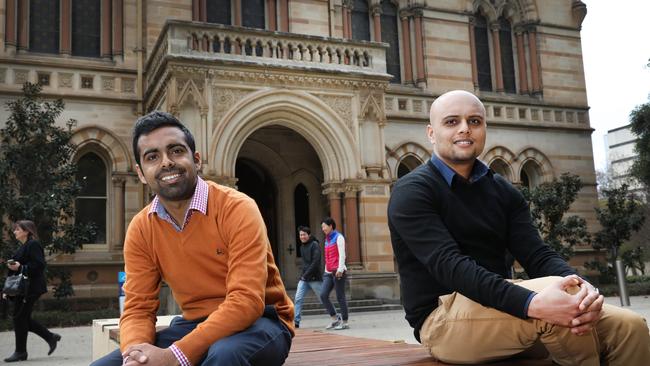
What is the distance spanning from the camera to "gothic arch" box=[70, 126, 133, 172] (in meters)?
17.2

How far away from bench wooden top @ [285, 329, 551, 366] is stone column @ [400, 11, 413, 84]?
689 inches

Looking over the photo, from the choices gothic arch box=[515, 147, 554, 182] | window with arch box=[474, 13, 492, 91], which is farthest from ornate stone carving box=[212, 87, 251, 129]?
gothic arch box=[515, 147, 554, 182]

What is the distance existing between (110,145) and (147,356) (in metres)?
15.4

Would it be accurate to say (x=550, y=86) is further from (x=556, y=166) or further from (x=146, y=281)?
(x=146, y=281)

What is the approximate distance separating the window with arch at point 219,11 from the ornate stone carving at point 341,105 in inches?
195

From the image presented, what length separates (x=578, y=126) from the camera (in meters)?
23.2

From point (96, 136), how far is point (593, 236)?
54.0 ft

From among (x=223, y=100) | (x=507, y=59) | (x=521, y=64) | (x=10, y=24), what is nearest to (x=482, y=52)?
(x=507, y=59)

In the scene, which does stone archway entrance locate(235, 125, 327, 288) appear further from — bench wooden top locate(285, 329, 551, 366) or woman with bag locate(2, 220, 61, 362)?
bench wooden top locate(285, 329, 551, 366)

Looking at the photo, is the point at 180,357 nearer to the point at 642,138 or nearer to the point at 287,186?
the point at 287,186

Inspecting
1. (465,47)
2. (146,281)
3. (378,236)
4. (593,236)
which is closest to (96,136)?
(378,236)

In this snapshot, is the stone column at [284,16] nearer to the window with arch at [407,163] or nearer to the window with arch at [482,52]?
the window with arch at [407,163]

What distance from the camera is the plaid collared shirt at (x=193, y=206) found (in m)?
3.29

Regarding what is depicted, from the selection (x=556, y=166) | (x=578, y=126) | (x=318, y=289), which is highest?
(x=578, y=126)
